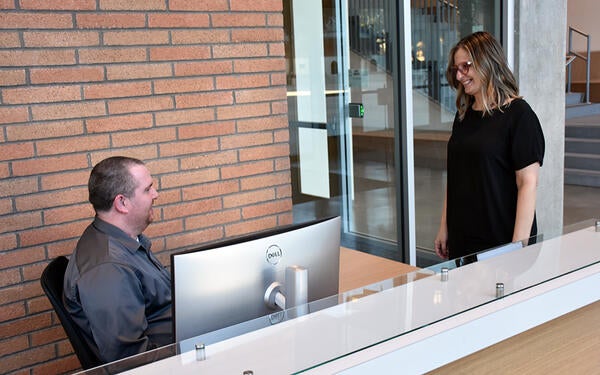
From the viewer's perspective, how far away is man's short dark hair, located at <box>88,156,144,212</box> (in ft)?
7.57

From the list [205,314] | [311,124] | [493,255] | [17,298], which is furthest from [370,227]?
[205,314]

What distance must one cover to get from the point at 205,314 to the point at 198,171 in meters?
1.79

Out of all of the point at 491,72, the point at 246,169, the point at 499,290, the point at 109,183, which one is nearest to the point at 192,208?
the point at 246,169

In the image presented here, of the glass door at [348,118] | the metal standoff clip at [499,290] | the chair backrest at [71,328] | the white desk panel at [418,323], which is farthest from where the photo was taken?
the glass door at [348,118]

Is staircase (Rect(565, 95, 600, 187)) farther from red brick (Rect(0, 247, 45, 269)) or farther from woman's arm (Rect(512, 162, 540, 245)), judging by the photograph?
red brick (Rect(0, 247, 45, 269))

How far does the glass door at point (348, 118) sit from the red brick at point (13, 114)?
1.72 meters

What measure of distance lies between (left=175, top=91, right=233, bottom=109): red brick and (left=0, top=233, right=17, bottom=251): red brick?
93 centimetres

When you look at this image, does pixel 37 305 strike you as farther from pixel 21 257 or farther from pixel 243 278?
pixel 243 278

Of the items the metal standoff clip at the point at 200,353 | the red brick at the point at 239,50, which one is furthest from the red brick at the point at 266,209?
the metal standoff clip at the point at 200,353

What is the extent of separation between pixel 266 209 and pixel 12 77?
4.65 ft

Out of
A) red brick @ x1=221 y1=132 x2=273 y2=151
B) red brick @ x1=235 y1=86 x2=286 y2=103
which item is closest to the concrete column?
red brick @ x1=235 y1=86 x2=286 y2=103

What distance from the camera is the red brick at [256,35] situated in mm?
3371

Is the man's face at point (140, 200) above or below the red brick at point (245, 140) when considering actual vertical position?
below

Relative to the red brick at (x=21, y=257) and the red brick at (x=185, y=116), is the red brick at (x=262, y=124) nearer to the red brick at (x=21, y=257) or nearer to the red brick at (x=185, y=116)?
the red brick at (x=185, y=116)
